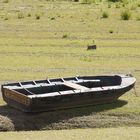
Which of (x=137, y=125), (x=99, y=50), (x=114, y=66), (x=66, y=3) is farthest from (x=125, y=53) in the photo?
(x=66, y=3)

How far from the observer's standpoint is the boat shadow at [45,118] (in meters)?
16.9

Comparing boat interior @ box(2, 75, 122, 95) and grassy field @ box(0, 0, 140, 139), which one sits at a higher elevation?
boat interior @ box(2, 75, 122, 95)

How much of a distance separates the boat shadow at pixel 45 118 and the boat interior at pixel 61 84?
0.80 metres

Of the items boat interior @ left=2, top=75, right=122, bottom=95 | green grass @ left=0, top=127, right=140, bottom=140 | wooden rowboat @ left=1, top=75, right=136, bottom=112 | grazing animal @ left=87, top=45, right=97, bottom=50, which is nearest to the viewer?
green grass @ left=0, top=127, right=140, bottom=140

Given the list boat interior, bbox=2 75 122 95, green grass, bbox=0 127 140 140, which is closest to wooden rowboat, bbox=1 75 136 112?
boat interior, bbox=2 75 122 95

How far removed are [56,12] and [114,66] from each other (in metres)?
23.3

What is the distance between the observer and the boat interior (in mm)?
18594

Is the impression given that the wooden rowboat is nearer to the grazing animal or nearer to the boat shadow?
the boat shadow

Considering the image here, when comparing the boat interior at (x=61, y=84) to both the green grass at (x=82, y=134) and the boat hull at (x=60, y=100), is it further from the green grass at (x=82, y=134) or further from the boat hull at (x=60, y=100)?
the green grass at (x=82, y=134)

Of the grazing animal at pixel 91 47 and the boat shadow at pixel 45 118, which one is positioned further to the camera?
the grazing animal at pixel 91 47

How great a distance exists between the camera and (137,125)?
1719cm

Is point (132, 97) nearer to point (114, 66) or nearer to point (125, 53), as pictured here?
point (114, 66)

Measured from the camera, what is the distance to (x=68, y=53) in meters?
29.9

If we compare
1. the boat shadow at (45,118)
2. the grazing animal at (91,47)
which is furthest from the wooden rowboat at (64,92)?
the grazing animal at (91,47)
